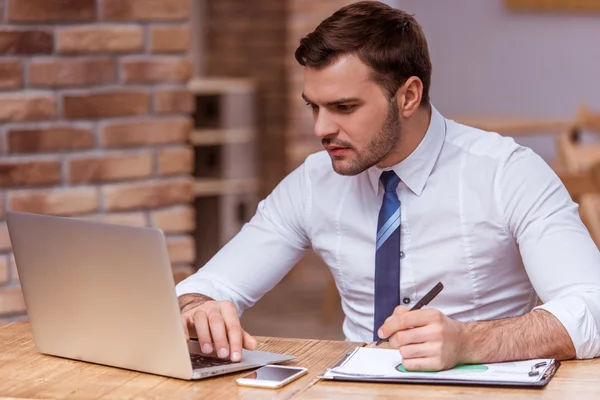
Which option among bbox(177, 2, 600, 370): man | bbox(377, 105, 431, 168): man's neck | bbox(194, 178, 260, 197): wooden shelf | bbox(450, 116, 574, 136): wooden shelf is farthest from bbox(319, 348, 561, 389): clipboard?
bbox(194, 178, 260, 197): wooden shelf

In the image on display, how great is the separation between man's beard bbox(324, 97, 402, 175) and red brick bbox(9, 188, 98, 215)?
82 centimetres

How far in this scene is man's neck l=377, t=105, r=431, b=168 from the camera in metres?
2.05

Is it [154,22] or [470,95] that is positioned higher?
[154,22]

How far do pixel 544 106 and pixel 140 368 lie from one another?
546 cm

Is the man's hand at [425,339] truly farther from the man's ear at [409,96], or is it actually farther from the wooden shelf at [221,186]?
the wooden shelf at [221,186]

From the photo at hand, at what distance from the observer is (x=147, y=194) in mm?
2645

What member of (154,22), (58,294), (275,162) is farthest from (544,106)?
(58,294)

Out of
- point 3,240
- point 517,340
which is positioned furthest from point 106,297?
point 3,240

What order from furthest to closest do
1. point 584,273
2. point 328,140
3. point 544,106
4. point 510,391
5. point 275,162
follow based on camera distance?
1. point 544,106
2. point 275,162
3. point 328,140
4. point 584,273
5. point 510,391

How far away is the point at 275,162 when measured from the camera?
597 centimetres

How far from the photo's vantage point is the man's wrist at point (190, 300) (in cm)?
187

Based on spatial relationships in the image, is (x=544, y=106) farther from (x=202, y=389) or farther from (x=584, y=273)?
(x=202, y=389)

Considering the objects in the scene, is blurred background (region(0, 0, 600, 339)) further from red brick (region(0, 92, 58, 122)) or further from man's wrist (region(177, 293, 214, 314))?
man's wrist (region(177, 293, 214, 314))

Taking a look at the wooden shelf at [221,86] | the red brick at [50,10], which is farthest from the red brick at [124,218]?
the wooden shelf at [221,86]
